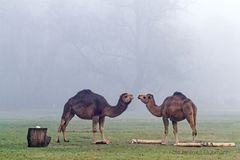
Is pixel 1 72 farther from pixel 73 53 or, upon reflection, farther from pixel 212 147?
pixel 212 147

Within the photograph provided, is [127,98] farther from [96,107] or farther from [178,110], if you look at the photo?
[178,110]

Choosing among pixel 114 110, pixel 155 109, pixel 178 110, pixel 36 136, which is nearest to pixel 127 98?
pixel 114 110

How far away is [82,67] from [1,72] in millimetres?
30055

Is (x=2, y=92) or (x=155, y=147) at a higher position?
(x=2, y=92)

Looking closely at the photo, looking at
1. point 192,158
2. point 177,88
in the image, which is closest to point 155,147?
point 192,158

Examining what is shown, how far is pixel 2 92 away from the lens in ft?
481

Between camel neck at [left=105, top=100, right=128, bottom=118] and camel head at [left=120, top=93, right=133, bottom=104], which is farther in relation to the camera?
camel neck at [left=105, top=100, right=128, bottom=118]

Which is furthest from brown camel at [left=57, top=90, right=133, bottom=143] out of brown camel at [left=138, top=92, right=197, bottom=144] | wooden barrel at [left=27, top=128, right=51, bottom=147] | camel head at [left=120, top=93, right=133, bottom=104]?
wooden barrel at [left=27, top=128, right=51, bottom=147]

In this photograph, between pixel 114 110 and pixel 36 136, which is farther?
pixel 114 110

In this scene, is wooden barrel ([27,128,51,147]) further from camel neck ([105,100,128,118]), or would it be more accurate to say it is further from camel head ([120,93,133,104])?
camel head ([120,93,133,104])

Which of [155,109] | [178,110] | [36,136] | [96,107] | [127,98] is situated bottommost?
[36,136]

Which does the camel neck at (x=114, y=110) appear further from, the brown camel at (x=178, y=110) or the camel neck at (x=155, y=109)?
the brown camel at (x=178, y=110)

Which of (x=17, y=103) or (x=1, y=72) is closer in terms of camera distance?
(x=17, y=103)

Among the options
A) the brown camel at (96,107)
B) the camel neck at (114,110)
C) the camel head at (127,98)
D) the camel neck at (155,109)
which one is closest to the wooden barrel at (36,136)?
the brown camel at (96,107)
